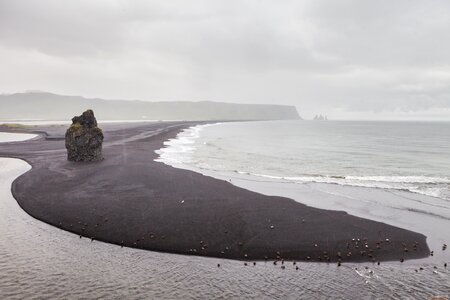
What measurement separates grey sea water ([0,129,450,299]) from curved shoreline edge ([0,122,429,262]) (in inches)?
50.2

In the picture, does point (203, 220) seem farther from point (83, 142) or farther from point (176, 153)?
point (176, 153)

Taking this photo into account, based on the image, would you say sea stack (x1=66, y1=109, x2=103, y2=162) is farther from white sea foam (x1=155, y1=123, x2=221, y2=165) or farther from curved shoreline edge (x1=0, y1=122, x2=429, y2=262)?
→ curved shoreline edge (x1=0, y1=122, x2=429, y2=262)

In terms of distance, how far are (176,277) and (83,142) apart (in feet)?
121

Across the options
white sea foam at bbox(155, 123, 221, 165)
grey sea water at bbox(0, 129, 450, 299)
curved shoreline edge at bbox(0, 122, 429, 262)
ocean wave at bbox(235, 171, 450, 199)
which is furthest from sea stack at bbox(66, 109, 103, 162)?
grey sea water at bbox(0, 129, 450, 299)

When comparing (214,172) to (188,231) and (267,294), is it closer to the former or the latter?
(188,231)

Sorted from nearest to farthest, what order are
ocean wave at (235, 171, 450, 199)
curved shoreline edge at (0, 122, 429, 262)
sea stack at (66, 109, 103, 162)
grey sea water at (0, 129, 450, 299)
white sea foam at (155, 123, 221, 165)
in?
grey sea water at (0, 129, 450, 299) < curved shoreline edge at (0, 122, 429, 262) < ocean wave at (235, 171, 450, 199) < sea stack at (66, 109, 103, 162) < white sea foam at (155, 123, 221, 165)

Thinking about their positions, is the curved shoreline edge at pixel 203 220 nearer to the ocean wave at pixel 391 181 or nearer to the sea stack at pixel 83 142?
the sea stack at pixel 83 142

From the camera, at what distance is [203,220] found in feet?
78.8

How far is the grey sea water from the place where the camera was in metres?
15.0

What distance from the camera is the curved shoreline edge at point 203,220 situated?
19.9 m

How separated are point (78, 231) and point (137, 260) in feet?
21.3

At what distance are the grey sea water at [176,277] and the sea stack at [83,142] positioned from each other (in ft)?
93.3

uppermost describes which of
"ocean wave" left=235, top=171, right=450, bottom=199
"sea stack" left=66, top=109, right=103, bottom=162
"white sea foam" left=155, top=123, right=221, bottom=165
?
"sea stack" left=66, top=109, right=103, bottom=162

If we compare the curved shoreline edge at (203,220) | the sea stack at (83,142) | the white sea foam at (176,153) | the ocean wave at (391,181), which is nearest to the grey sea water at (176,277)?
the curved shoreline edge at (203,220)
